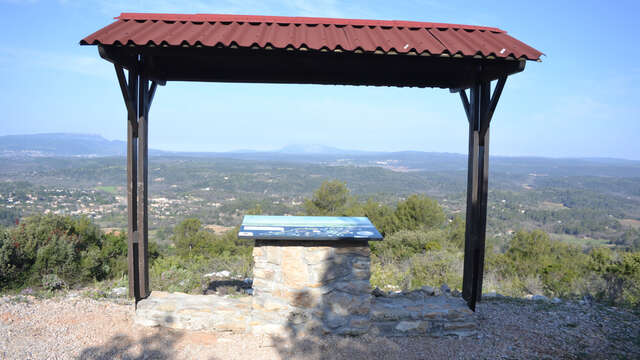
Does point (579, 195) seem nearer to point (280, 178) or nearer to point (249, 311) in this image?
point (280, 178)

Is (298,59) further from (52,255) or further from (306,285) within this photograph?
(52,255)

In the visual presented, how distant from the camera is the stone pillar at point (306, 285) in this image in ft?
12.6

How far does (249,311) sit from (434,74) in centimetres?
333

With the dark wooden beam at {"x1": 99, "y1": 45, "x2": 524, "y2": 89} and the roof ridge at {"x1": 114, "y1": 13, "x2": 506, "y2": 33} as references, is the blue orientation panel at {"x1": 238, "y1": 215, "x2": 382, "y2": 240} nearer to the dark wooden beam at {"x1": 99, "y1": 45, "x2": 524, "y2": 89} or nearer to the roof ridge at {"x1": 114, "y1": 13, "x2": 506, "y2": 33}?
the dark wooden beam at {"x1": 99, "y1": 45, "x2": 524, "y2": 89}

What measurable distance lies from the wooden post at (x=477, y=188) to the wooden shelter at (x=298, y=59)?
10 millimetres

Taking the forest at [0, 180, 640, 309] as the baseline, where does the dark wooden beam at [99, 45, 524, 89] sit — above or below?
above

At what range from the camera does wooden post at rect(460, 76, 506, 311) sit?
161 inches

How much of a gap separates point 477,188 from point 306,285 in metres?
2.00

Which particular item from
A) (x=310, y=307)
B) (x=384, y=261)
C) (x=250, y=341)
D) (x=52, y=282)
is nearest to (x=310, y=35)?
(x=310, y=307)

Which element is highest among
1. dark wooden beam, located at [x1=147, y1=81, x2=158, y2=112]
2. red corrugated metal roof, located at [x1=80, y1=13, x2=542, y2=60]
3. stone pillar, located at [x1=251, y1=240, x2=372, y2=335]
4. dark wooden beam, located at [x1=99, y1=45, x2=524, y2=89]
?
red corrugated metal roof, located at [x1=80, y1=13, x2=542, y2=60]

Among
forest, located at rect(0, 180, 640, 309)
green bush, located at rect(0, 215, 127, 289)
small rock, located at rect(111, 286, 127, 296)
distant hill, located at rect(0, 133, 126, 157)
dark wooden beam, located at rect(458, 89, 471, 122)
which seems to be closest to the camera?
dark wooden beam, located at rect(458, 89, 471, 122)

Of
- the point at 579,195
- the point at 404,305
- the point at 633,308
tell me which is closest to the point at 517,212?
the point at 579,195

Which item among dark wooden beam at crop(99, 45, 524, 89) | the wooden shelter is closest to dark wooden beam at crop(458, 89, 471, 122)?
the wooden shelter

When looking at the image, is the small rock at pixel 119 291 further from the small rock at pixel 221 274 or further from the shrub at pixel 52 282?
the small rock at pixel 221 274
